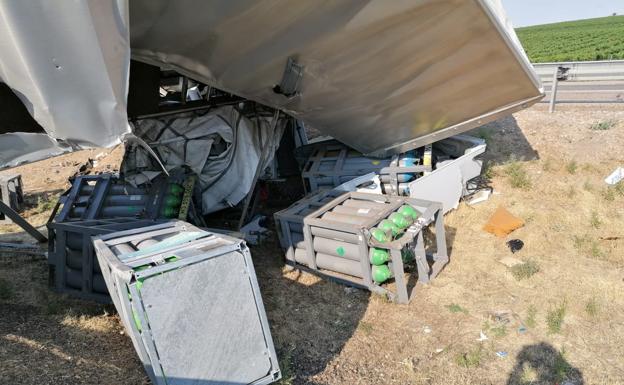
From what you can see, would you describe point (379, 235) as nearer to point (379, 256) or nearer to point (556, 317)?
point (379, 256)

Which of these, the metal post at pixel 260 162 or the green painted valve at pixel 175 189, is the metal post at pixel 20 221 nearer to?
the green painted valve at pixel 175 189

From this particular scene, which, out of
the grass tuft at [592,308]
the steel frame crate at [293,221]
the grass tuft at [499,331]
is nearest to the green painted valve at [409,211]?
the steel frame crate at [293,221]

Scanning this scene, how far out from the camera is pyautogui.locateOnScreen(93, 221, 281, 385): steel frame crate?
2842 mm

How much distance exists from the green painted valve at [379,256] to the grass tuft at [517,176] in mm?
3489

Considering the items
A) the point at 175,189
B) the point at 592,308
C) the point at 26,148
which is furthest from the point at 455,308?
the point at 26,148

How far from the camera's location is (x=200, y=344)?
3.01 meters

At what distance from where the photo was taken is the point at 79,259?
4820 millimetres

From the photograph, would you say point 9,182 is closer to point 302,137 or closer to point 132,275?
point 302,137

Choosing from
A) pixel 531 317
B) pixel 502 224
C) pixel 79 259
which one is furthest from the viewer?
pixel 502 224

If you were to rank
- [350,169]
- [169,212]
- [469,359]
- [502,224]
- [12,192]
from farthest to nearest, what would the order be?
[12,192]
[350,169]
[502,224]
[169,212]
[469,359]

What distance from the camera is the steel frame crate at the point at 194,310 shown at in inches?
112

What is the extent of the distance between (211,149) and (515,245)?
4029 millimetres

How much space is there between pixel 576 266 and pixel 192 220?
4566 millimetres

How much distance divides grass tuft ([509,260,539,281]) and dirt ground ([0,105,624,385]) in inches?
0.7
